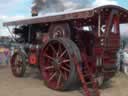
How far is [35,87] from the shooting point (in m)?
8.48

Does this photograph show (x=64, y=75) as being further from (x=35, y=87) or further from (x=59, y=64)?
(x=35, y=87)

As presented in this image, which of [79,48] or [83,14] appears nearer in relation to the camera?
[83,14]

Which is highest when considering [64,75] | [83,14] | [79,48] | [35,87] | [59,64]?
[83,14]

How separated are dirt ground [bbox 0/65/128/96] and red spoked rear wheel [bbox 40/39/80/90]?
270 mm

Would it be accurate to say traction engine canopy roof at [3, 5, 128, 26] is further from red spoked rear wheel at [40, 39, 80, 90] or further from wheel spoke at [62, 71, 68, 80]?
wheel spoke at [62, 71, 68, 80]

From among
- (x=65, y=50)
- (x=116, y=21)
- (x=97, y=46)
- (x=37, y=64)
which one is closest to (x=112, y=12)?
(x=116, y=21)

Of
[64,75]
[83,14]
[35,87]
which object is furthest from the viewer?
[35,87]

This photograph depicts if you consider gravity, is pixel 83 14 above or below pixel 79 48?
above

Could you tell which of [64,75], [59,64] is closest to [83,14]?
[59,64]

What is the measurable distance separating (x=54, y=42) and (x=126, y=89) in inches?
101

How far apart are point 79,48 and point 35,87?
168 centimetres

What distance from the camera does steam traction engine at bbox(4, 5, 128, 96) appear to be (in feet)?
25.0

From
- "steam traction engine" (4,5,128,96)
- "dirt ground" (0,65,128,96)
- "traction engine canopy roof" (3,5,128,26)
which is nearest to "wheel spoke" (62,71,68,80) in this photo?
"steam traction engine" (4,5,128,96)

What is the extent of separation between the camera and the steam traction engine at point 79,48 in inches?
300
